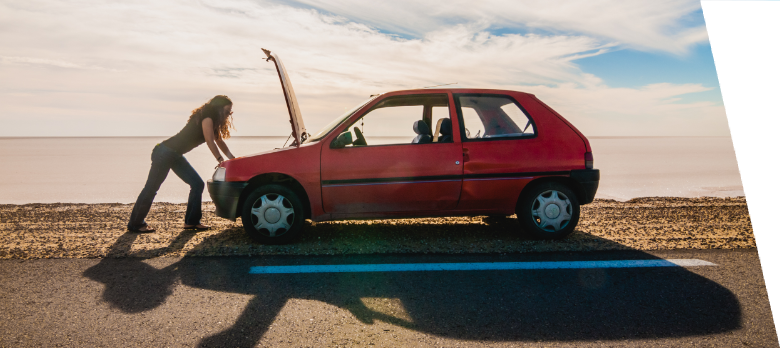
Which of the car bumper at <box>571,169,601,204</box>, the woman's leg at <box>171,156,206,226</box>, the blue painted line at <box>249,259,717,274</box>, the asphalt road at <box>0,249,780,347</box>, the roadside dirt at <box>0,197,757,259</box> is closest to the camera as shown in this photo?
the asphalt road at <box>0,249,780,347</box>

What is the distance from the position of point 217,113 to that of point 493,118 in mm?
3226

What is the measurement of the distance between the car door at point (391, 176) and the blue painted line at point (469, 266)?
94cm

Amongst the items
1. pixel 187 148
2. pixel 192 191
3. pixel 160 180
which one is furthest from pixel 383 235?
pixel 160 180

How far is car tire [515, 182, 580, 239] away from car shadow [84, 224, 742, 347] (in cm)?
62

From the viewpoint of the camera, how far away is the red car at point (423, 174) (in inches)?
188

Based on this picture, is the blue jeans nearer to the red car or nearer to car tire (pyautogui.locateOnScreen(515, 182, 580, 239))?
the red car

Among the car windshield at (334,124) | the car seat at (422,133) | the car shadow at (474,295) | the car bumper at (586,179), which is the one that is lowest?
the car shadow at (474,295)

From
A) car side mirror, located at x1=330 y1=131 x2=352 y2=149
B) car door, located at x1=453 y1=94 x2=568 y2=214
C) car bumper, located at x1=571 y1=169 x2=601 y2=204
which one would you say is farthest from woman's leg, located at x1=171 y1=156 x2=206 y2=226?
car bumper, located at x1=571 y1=169 x2=601 y2=204

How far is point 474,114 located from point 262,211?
2.47m

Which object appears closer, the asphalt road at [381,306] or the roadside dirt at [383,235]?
the asphalt road at [381,306]

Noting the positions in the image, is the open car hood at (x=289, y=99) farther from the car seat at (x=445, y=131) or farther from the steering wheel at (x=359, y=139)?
the car seat at (x=445, y=131)

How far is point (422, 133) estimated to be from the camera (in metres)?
4.95

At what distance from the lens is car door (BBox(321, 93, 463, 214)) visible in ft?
15.6

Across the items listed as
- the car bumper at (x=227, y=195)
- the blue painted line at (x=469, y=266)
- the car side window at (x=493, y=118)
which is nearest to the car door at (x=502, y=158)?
the car side window at (x=493, y=118)
